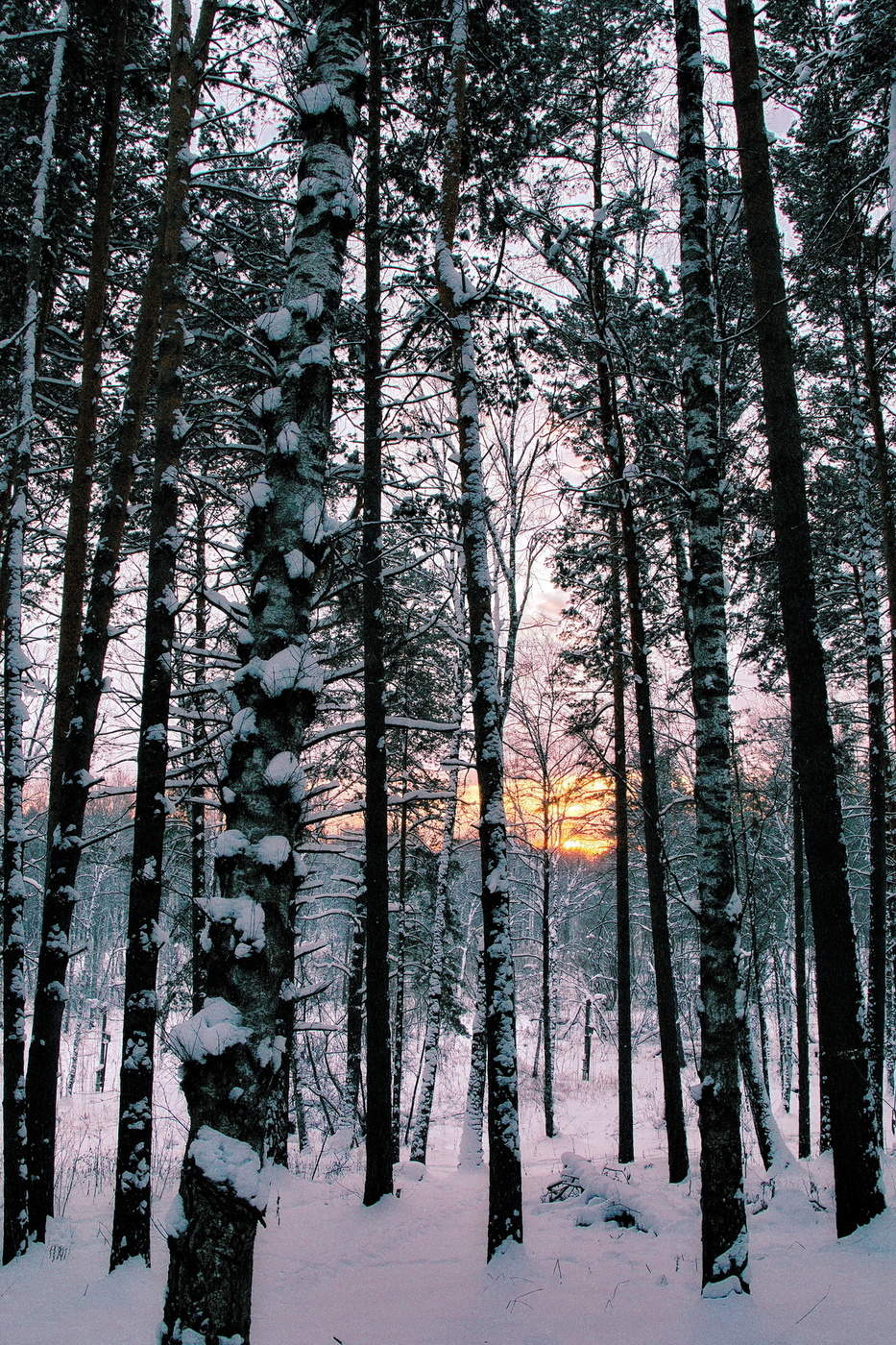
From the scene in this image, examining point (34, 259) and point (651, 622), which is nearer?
point (34, 259)

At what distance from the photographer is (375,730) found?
30.3ft

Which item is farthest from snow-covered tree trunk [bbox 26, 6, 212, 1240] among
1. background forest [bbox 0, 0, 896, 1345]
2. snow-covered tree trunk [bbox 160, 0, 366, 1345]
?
snow-covered tree trunk [bbox 160, 0, 366, 1345]

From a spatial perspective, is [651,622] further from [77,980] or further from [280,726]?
[77,980]

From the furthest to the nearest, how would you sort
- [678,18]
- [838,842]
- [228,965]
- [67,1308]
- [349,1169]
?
[349,1169], [678,18], [838,842], [67,1308], [228,965]

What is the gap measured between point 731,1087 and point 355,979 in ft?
38.8

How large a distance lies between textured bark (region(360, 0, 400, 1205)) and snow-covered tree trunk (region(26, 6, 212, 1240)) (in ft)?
8.38

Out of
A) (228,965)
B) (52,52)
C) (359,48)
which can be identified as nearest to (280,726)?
(228,965)

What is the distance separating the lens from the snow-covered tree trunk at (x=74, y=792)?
22.5ft

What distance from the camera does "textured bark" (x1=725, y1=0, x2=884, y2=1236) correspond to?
5793 mm

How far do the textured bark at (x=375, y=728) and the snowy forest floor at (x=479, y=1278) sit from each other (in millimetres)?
996

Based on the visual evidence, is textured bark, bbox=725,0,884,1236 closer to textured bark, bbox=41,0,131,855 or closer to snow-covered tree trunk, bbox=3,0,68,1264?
textured bark, bbox=41,0,131,855

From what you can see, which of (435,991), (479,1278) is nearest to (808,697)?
(479,1278)

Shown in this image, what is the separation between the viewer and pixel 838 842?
20.3 ft

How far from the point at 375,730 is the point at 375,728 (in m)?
0.03
